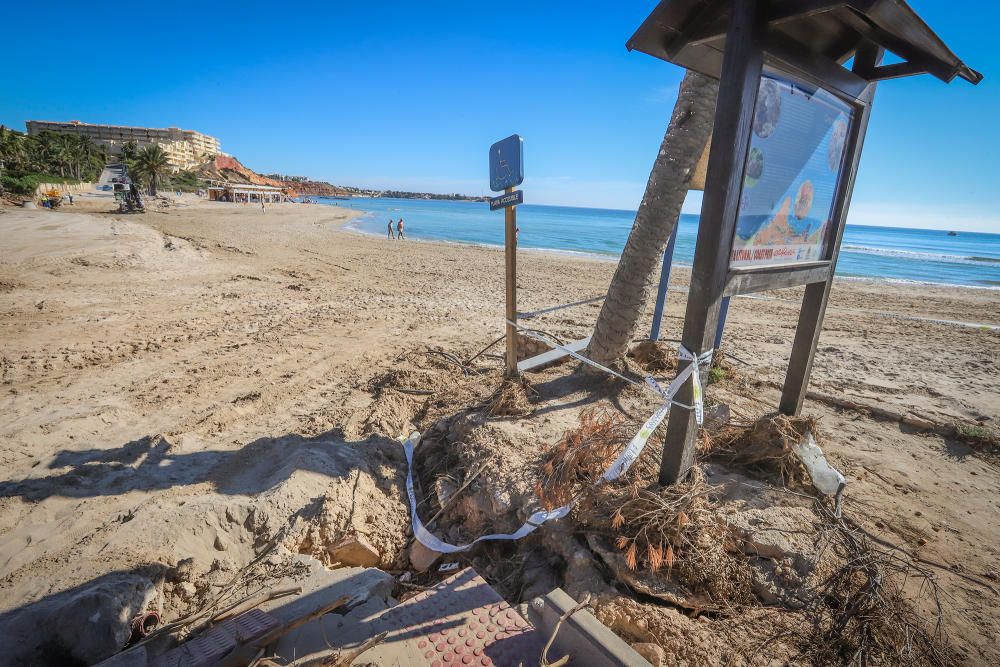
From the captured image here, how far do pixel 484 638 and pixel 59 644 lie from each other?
6.85 feet

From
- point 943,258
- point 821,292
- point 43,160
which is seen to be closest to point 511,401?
point 821,292

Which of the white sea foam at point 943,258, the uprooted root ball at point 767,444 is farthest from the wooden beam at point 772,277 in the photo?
the white sea foam at point 943,258

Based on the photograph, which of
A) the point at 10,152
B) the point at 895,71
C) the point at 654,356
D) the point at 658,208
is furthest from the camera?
the point at 10,152

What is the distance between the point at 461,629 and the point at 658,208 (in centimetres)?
370

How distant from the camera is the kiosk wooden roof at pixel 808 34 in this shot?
2.26 m

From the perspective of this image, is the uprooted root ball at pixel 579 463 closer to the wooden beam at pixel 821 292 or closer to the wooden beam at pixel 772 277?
the wooden beam at pixel 772 277

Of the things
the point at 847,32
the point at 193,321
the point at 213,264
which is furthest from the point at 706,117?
the point at 213,264

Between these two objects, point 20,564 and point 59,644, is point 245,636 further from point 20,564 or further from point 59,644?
point 20,564

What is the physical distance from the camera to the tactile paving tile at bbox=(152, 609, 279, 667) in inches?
77.0

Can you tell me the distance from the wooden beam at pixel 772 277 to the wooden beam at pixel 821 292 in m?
0.12

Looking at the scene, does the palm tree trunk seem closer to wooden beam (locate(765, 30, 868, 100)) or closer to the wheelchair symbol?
wooden beam (locate(765, 30, 868, 100))

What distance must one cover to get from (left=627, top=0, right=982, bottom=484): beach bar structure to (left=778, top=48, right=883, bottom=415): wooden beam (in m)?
0.01

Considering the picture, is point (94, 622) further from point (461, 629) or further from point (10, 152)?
point (10, 152)

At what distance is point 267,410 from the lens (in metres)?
5.01
